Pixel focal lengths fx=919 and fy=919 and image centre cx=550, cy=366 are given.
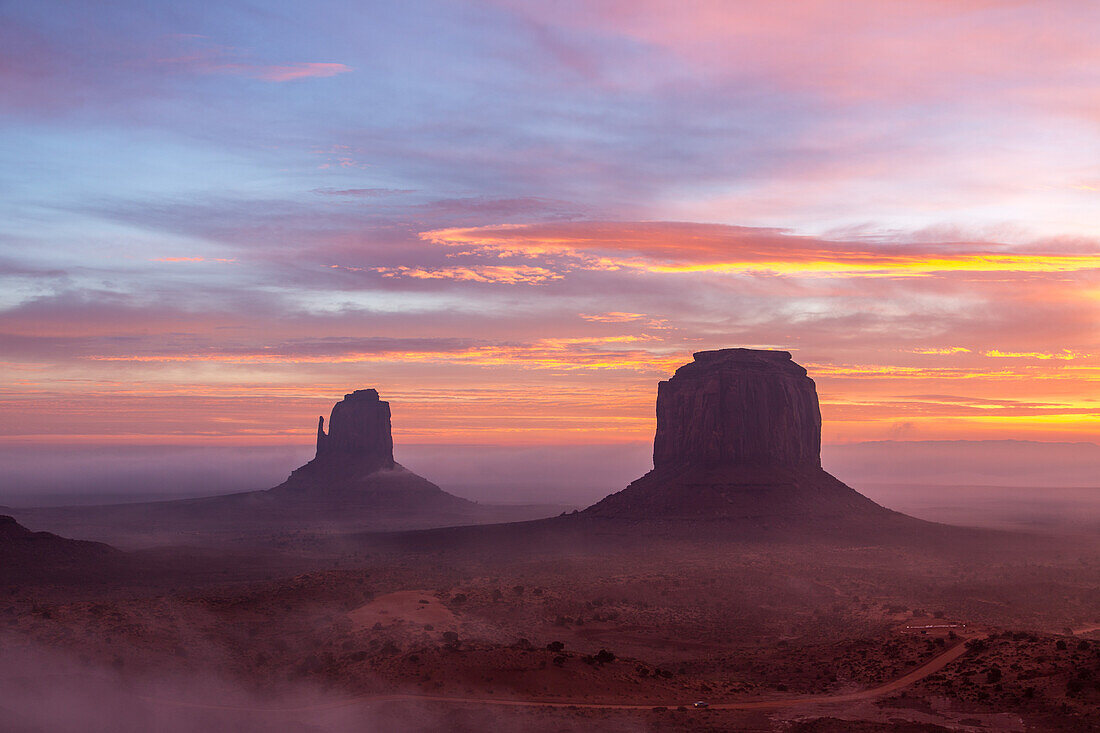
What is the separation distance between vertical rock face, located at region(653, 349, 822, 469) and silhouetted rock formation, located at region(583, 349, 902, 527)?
15 centimetres

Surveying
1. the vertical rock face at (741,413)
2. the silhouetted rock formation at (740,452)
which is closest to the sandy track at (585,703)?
the silhouetted rock formation at (740,452)

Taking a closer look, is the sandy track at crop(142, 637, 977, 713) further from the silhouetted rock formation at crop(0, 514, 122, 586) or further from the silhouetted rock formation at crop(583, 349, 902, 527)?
the silhouetted rock formation at crop(583, 349, 902, 527)

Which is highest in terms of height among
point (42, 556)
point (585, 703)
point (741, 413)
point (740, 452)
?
point (741, 413)

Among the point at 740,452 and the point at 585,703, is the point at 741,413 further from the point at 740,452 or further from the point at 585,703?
the point at 585,703

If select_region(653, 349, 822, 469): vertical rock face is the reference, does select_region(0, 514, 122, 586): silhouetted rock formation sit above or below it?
below

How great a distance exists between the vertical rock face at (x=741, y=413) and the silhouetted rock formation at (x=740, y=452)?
15cm

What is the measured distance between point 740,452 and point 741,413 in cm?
584

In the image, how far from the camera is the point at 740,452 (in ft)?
452

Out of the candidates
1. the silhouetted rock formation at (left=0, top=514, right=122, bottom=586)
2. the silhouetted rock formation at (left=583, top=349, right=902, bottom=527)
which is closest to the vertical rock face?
the silhouetted rock formation at (left=583, top=349, right=902, bottom=527)

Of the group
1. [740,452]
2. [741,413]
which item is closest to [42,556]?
[740,452]

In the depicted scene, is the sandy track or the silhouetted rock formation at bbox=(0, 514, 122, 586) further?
the silhouetted rock formation at bbox=(0, 514, 122, 586)

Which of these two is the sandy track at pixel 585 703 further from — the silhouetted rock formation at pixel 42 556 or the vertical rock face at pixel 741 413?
the vertical rock face at pixel 741 413

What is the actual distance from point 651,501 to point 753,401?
21.8 metres

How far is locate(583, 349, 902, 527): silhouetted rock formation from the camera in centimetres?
12912
